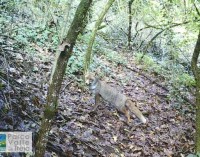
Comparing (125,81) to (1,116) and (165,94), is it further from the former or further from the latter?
(1,116)

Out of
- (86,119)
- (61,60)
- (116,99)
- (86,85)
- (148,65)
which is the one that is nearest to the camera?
(61,60)

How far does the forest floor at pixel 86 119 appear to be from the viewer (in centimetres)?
494

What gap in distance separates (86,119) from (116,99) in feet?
3.26

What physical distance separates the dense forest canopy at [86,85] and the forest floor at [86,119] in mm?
22

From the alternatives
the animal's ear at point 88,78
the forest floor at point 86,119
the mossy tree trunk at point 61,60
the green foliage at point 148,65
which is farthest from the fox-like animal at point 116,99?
the green foliage at point 148,65

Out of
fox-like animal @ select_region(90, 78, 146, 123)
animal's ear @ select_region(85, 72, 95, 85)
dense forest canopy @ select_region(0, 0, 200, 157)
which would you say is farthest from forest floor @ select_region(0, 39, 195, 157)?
animal's ear @ select_region(85, 72, 95, 85)

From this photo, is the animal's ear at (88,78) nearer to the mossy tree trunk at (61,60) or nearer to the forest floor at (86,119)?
the forest floor at (86,119)

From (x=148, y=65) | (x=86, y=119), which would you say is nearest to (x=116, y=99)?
(x=86, y=119)

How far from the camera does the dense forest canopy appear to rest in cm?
445

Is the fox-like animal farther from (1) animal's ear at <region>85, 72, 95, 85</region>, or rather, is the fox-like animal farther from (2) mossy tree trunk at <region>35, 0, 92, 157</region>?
(2) mossy tree trunk at <region>35, 0, 92, 157</region>

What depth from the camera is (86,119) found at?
6.66 meters

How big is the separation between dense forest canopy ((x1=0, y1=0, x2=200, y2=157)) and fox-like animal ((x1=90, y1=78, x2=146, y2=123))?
2.5 inches

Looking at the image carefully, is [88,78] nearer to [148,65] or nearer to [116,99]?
[116,99]

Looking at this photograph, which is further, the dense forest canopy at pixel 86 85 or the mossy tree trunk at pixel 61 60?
the dense forest canopy at pixel 86 85
